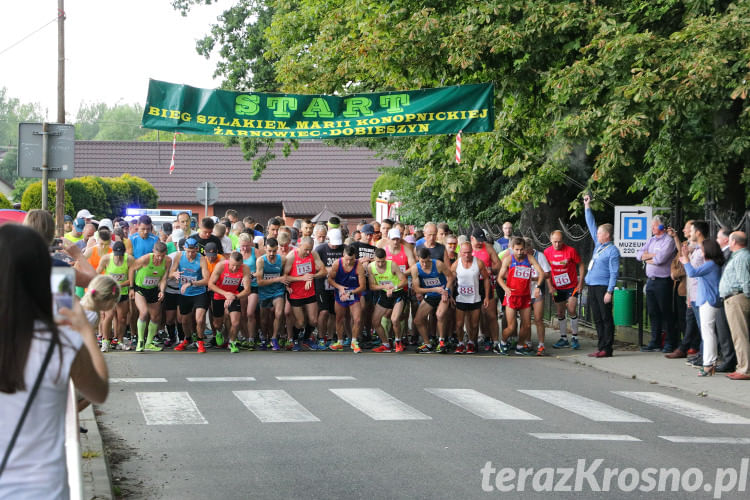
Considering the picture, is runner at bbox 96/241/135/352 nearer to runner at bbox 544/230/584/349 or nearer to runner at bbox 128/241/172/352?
runner at bbox 128/241/172/352

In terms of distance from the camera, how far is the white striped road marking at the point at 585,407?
9.93 metres

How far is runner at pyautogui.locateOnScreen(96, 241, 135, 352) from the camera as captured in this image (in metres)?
15.2

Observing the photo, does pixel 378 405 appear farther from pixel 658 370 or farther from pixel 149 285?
pixel 149 285

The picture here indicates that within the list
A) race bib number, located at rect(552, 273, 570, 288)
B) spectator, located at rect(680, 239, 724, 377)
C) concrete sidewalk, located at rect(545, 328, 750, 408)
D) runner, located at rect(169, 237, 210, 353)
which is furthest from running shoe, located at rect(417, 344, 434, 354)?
spectator, located at rect(680, 239, 724, 377)

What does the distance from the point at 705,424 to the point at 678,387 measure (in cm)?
255

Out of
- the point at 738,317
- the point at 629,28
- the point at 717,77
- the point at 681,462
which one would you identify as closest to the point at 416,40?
the point at 629,28

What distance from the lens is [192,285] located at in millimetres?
15469

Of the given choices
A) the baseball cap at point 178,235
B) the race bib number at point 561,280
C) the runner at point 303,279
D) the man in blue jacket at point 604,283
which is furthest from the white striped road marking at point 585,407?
the baseball cap at point 178,235

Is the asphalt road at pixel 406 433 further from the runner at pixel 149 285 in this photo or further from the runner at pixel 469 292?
the runner at pixel 469 292

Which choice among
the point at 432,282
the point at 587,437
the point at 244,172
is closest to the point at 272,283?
the point at 432,282

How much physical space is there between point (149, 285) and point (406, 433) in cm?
752

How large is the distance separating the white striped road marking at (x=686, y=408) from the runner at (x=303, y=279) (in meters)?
5.59

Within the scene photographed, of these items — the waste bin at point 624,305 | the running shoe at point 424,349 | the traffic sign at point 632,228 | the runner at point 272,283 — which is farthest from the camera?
the waste bin at point 624,305

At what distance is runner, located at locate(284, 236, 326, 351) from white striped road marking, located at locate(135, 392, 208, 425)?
15.4 ft
